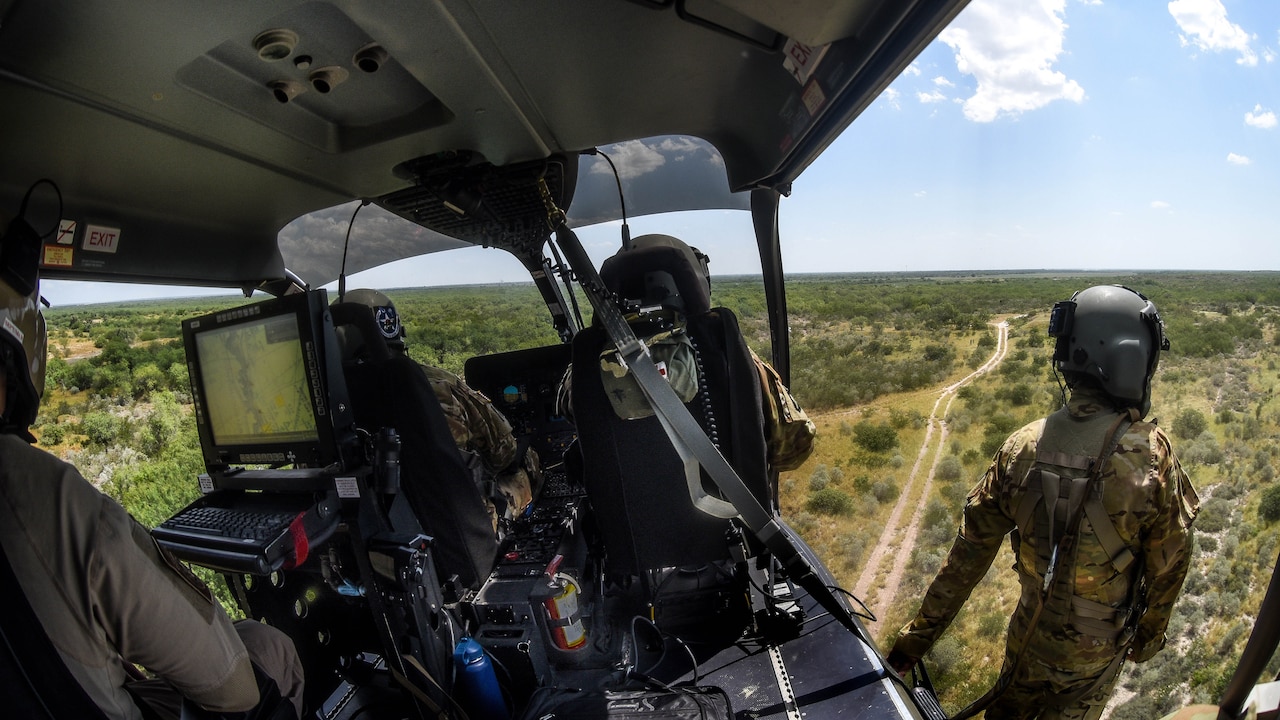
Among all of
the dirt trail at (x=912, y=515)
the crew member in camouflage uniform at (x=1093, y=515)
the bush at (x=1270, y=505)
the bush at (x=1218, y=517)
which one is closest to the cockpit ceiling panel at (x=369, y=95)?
the crew member in camouflage uniform at (x=1093, y=515)

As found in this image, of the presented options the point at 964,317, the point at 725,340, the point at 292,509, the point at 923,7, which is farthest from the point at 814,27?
the point at 964,317

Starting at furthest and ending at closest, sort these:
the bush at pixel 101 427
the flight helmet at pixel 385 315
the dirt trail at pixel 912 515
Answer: the dirt trail at pixel 912 515 → the bush at pixel 101 427 → the flight helmet at pixel 385 315

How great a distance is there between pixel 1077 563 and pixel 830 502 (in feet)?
18.3

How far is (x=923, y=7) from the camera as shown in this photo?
1073 millimetres

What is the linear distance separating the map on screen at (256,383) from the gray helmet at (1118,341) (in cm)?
220

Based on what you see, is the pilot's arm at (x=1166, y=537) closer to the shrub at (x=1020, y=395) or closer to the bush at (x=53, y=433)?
the bush at (x=53, y=433)

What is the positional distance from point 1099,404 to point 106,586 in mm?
2342

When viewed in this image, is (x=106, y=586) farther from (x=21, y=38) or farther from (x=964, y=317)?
(x=964, y=317)

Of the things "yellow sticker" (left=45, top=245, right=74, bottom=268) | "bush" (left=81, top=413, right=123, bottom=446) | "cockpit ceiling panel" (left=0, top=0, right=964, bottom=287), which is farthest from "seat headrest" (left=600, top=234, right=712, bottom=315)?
"bush" (left=81, top=413, right=123, bottom=446)

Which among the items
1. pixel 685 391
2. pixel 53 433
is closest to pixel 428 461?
pixel 685 391

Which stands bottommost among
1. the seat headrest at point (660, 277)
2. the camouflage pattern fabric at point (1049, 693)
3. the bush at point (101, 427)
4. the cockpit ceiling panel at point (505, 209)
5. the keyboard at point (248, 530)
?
the camouflage pattern fabric at point (1049, 693)

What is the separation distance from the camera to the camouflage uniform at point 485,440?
109 inches

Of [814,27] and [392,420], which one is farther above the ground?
[814,27]

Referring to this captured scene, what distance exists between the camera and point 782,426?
2.19 m
